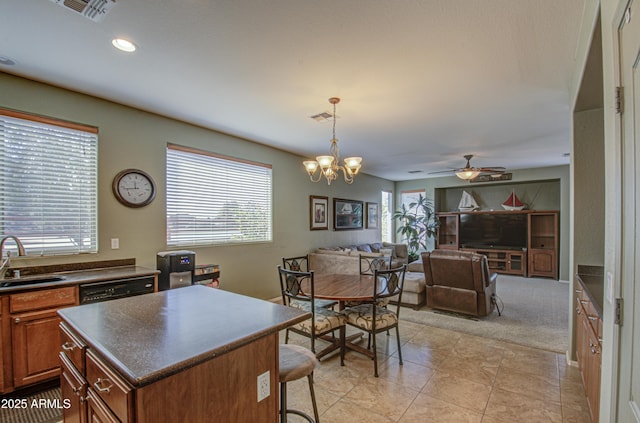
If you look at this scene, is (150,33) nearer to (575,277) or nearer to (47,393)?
(47,393)

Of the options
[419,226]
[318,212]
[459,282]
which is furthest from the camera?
[419,226]

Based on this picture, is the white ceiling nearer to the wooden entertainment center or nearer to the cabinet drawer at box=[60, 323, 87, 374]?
the cabinet drawer at box=[60, 323, 87, 374]

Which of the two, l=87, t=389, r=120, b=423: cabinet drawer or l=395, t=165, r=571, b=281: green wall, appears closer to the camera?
l=87, t=389, r=120, b=423: cabinet drawer

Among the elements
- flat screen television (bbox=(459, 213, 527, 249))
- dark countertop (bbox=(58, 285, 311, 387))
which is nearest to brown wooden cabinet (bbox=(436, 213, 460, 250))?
flat screen television (bbox=(459, 213, 527, 249))

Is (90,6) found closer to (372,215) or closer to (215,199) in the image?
(215,199)

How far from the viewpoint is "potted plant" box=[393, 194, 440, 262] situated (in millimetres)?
8555

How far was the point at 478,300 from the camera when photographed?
13.8ft

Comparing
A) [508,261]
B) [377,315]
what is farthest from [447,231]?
[377,315]

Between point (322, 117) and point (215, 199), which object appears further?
point (215, 199)

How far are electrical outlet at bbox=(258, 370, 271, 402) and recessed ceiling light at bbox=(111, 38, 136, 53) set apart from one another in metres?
2.45

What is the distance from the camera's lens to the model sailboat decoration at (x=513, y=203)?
25.9 ft

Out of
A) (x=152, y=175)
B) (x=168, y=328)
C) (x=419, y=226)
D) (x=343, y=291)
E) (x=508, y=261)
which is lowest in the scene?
(x=508, y=261)

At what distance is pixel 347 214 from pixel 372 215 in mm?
1365

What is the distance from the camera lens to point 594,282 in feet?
7.29
